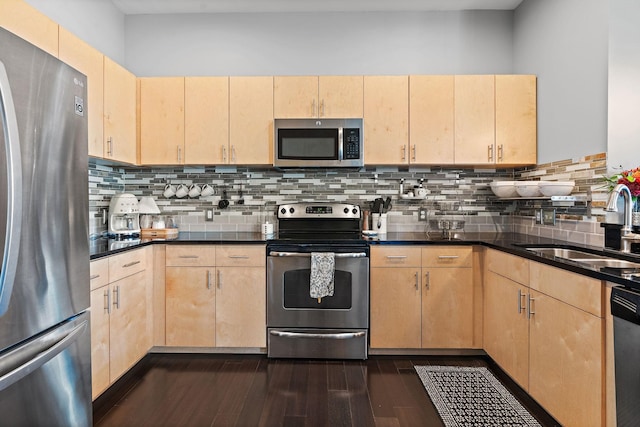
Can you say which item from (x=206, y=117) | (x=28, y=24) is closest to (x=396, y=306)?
(x=206, y=117)

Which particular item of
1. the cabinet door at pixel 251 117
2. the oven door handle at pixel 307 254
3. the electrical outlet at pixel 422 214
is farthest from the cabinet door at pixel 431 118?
the cabinet door at pixel 251 117

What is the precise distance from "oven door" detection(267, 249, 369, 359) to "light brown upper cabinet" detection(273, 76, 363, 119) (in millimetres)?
1108

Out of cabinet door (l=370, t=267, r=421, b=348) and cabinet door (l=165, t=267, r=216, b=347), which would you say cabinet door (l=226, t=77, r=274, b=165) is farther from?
cabinet door (l=370, t=267, r=421, b=348)

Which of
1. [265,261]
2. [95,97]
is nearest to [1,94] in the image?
[95,97]

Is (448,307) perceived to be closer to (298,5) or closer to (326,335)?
(326,335)

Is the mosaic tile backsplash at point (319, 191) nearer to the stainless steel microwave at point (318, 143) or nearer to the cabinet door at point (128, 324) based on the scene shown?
the stainless steel microwave at point (318, 143)

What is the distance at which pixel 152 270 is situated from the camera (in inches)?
112

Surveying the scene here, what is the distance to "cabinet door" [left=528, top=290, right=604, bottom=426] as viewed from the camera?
1.61m

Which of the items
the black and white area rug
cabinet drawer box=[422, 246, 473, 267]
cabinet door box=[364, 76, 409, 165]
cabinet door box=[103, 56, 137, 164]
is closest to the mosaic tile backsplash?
cabinet door box=[364, 76, 409, 165]

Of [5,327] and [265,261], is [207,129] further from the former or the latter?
[5,327]

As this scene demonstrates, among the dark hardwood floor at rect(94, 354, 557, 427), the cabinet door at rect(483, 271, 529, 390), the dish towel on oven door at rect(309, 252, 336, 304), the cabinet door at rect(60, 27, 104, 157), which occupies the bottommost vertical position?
the dark hardwood floor at rect(94, 354, 557, 427)

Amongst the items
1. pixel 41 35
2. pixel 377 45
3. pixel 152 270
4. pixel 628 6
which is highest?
pixel 377 45

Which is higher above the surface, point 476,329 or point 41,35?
point 41,35

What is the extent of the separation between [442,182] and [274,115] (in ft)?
5.07
